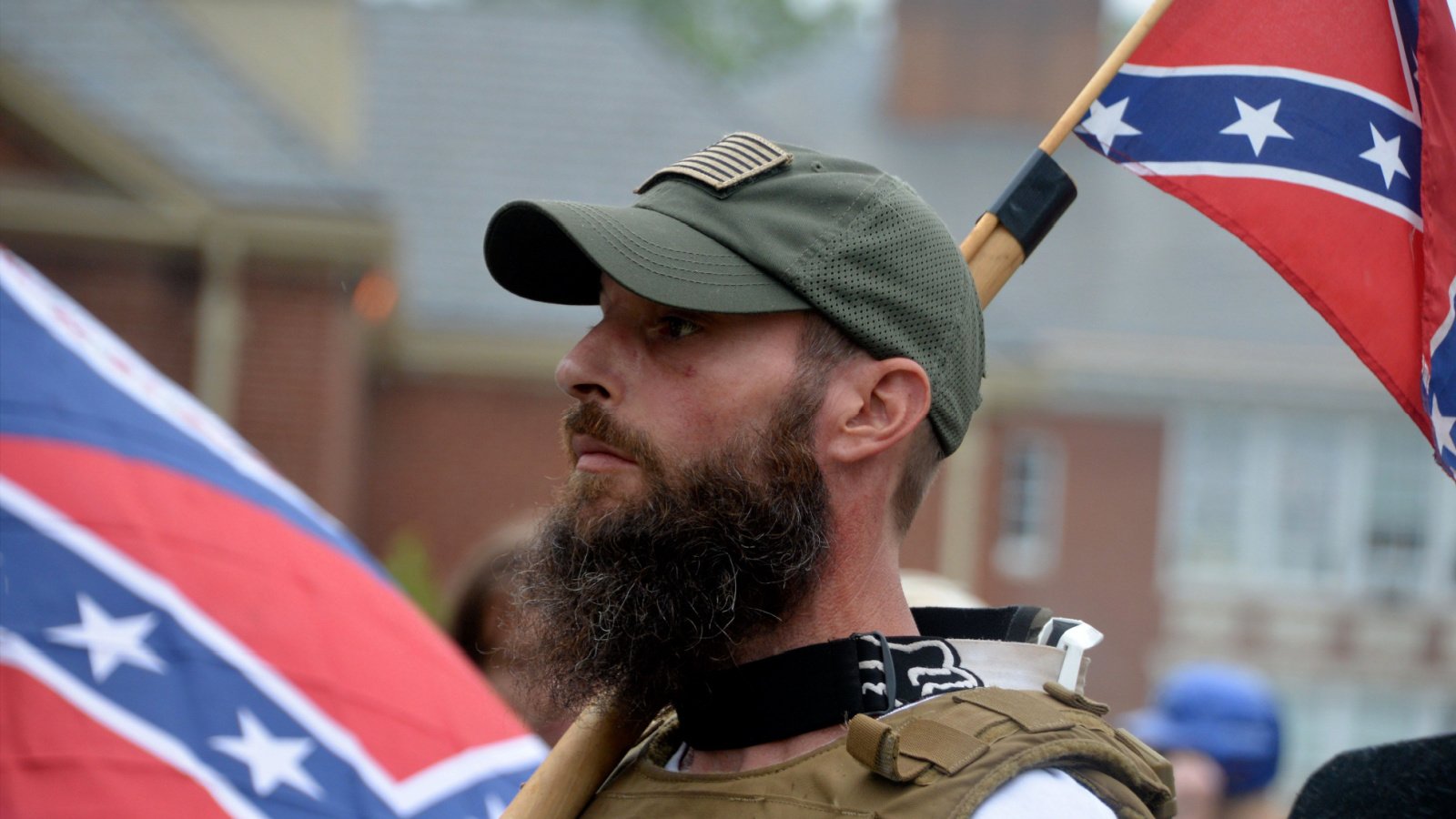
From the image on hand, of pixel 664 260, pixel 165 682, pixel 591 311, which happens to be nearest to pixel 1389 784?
pixel 664 260

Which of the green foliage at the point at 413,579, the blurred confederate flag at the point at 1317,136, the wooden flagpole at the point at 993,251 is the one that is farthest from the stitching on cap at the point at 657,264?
the green foliage at the point at 413,579

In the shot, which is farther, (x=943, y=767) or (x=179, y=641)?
(x=179, y=641)

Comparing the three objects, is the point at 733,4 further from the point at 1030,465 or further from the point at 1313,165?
the point at 1313,165

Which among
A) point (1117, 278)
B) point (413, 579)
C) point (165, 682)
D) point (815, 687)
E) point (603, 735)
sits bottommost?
point (1117, 278)

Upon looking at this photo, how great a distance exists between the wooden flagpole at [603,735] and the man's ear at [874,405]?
23 cm

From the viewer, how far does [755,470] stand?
2021 millimetres

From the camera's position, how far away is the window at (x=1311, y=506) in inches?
841

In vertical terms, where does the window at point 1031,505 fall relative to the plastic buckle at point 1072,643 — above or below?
below

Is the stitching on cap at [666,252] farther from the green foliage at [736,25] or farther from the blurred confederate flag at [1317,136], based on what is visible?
the green foliage at [736,25]

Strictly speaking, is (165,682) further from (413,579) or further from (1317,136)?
(413,579)

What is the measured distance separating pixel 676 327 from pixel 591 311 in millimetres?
10609

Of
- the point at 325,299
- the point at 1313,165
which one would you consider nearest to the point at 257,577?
the point at 1313,165

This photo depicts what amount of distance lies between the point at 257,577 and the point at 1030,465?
1904 cm

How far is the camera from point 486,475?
547 inches
